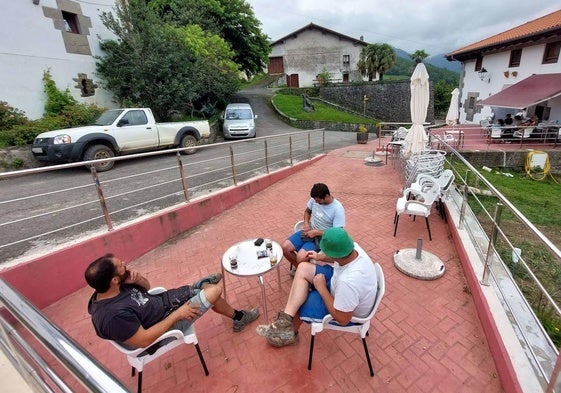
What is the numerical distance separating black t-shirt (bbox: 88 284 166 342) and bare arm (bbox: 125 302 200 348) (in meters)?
0.05

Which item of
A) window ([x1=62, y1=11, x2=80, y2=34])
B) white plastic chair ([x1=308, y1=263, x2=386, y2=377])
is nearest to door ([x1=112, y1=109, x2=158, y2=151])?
window ([x1=62, y1=11, x2=80, y2=34])

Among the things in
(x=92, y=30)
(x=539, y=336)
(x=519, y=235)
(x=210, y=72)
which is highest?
(x=92, y=30)

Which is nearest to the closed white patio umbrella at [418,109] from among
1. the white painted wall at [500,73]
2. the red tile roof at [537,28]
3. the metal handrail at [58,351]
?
the metal handrail at [58,351]

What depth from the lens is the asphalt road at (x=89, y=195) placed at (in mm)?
3959

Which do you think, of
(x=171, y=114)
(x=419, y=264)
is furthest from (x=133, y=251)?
(x=171, y=114)

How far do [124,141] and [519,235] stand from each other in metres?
9.86

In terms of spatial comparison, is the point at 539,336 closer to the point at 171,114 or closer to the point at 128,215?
Answer: the point at 128,215

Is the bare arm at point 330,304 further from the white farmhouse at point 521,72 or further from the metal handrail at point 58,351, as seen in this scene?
the white farmhouse at point 521,72

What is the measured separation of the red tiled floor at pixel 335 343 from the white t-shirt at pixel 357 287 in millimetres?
634

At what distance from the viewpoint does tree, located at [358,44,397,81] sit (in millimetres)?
28234

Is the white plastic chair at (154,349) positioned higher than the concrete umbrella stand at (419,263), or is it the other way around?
the white plastic chair at (154,349)

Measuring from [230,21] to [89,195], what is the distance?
767 inches

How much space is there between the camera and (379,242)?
14.1 ft

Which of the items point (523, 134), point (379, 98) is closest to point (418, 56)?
point (523, 134)
